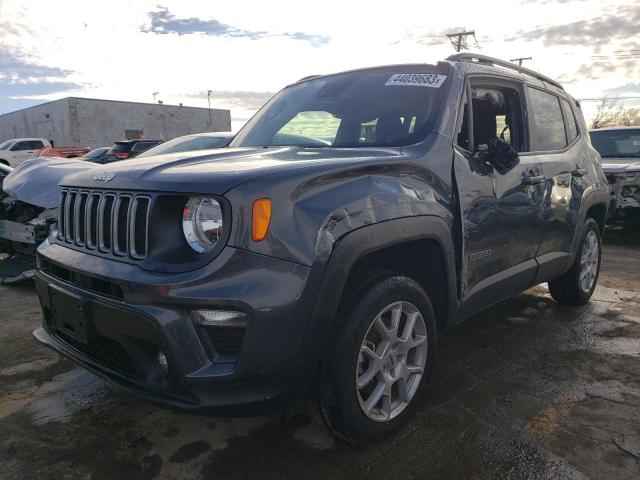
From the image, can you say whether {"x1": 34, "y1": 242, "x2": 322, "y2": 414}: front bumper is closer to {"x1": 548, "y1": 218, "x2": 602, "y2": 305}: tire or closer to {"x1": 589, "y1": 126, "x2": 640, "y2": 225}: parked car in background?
{"x1": 548, "y1": 218, "x2": 602, "y2": 305}: tire

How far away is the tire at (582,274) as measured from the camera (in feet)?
14.8

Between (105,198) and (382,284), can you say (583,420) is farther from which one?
(105,198)

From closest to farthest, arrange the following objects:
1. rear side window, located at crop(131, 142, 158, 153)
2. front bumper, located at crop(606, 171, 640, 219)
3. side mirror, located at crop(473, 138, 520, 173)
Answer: side mirror, located at crop(473, 138, 520, 173)
front bumper, located at crop(606, 171, 640, 219)
rear side window, located at crop(131, 142, 158, 153)

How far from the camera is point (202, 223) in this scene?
Result: 206 centimetres

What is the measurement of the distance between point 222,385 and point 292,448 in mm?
738

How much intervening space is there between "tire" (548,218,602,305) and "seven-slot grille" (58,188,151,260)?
12.1 feet

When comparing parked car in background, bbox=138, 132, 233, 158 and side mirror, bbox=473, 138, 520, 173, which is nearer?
side mirror, bbox=473, 138, 520, 173

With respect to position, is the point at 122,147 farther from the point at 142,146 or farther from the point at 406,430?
the point at 406,430

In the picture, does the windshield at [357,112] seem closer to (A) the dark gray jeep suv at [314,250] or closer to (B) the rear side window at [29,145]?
(A) the dark gray jeep suv at [314,250]

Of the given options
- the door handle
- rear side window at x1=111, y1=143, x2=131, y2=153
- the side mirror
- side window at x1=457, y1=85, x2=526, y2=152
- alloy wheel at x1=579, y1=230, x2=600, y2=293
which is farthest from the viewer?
rear side window at x1=111, y1=143, x2=131, y2=153

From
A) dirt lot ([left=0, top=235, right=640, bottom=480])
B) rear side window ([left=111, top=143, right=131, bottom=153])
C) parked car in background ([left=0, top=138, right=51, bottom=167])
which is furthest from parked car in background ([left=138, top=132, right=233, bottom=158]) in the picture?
parked car in background ([left=0, top=138, right=51, bottom=167])

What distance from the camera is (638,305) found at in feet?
15.6

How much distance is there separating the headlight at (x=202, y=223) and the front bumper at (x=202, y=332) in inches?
4.9

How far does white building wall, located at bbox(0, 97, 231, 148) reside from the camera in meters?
37.4
